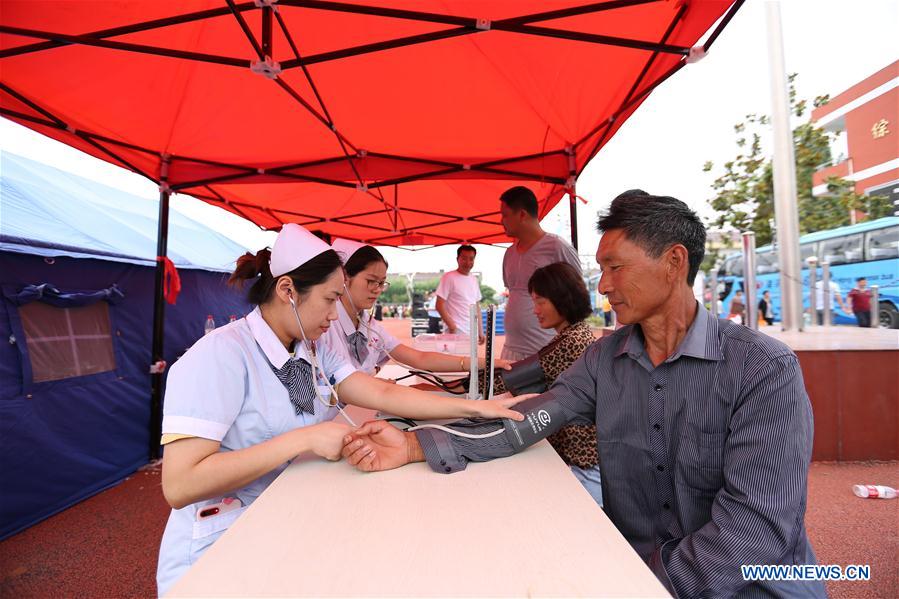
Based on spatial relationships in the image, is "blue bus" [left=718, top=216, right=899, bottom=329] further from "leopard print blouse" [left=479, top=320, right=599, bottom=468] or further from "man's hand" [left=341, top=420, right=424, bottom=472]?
"man's hand" [left=341, top=420, right=424, bottom=472]

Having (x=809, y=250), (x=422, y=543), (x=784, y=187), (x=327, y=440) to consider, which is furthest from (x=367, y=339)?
(x=809, y=250)

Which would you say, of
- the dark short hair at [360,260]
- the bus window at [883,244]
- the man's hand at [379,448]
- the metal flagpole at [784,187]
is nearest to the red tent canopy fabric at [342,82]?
the dark short hair at [360,260]

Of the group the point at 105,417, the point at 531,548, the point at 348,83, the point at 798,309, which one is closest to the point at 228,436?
the point at 531,548

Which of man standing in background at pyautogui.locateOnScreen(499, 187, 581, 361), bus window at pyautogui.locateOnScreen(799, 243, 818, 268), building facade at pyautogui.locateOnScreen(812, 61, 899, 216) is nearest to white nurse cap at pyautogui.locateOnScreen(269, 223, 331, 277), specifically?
man standing in background at pyautogui.locateOnScreen(499, 187, 581, 361)

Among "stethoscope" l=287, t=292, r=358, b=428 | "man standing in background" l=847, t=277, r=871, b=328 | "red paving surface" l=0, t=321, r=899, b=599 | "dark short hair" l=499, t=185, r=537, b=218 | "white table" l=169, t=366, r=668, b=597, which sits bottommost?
"red paving surface" l=0, t=321, r=899, b=599

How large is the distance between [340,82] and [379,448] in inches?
89.6

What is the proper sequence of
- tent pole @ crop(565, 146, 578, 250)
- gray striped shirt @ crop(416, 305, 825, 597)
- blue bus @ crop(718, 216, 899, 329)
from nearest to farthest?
gray striped shirt @ crop(416, 305, 825, 597), tent pole @ crop(565, 146, 578, 250), blue bus @ crop(718, 216, 899, 329)

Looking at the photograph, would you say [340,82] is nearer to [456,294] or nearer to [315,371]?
[315,371]

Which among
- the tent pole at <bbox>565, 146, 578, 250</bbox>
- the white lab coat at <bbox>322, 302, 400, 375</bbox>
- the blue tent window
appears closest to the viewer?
the white lab coat at <bbox>322, 302, 400, 375</bbox>

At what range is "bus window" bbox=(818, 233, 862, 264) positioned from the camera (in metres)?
10.5

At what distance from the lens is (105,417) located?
332 centimetres

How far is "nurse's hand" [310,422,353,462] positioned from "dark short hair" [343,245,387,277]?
156cm

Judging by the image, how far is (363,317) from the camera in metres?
2.88

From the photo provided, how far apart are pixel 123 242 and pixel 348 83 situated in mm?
2304
